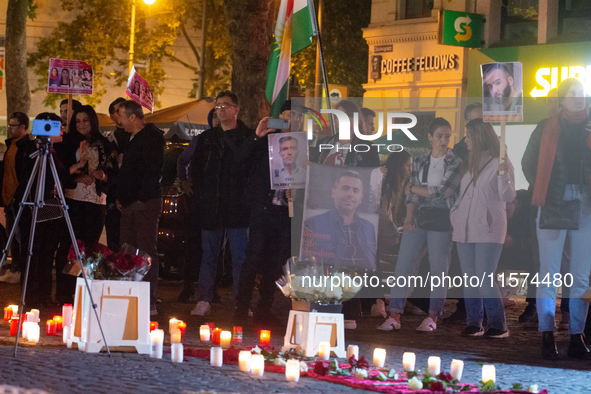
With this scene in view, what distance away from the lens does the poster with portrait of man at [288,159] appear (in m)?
8.86

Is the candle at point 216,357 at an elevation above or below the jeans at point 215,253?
below

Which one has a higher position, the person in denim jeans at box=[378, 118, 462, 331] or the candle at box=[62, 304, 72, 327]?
the person in denim jeans at box=[378, 118, 462, 331]

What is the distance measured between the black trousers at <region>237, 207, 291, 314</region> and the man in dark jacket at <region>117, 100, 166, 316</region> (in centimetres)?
98

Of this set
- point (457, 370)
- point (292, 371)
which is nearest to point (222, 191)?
point (292, 371)

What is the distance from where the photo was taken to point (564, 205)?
303 inches

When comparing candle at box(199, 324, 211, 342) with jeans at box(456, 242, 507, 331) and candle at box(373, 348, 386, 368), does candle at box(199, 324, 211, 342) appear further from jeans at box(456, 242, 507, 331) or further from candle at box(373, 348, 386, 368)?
jeans at box(456, 242, 507, 331)

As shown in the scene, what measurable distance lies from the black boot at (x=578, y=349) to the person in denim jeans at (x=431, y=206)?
175cm

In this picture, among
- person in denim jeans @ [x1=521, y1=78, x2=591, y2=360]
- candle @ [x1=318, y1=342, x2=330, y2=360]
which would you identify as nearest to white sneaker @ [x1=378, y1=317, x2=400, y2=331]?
person in denim jeans @ [x1=521, y1=78, x2=591, y2=360]

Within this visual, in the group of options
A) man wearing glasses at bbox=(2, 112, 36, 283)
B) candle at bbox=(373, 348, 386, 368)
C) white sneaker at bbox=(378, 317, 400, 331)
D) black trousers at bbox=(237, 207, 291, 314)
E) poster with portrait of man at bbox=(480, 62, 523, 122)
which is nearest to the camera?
candle at bbox=(373, 348, 386, 368)

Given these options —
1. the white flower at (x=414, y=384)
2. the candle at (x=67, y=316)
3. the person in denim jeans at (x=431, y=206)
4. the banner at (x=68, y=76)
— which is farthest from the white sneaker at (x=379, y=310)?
the banner at (x=68, y=76)

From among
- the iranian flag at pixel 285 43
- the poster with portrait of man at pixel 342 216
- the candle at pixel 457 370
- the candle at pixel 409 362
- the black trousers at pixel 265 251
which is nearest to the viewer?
the candle at pixel 457 370

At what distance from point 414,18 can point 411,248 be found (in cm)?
1709

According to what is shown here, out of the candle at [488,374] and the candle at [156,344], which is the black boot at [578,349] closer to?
the candle at [488,374]

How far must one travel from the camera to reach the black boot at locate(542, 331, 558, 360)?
754 cm
